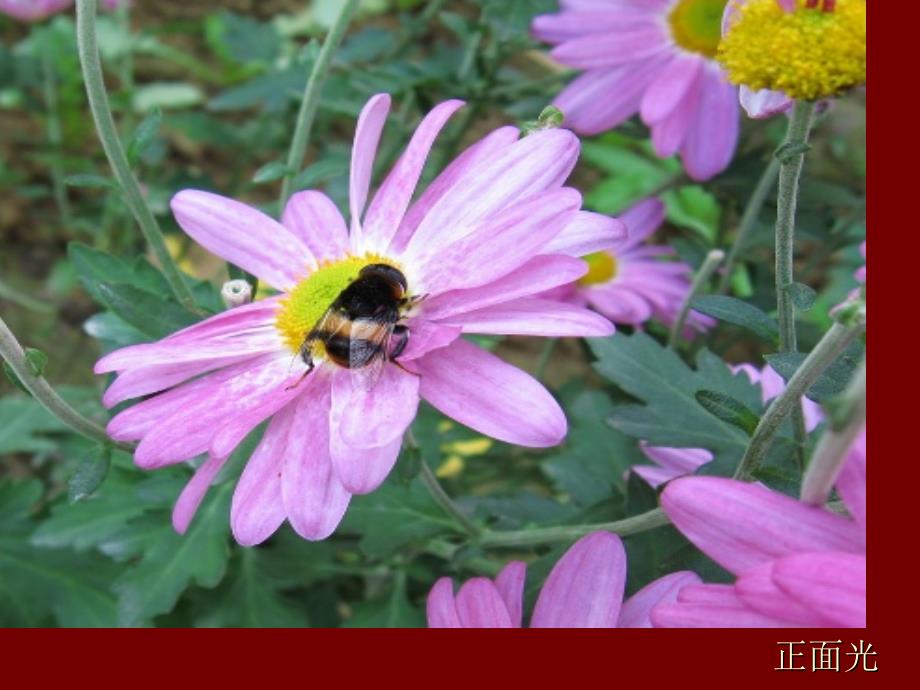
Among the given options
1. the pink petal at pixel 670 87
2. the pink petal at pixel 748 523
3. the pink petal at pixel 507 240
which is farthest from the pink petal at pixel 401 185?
the pink petal at pixel 670 87

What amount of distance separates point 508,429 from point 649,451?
522mm

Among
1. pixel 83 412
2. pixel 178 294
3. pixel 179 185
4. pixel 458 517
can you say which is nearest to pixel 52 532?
pixel 83 412

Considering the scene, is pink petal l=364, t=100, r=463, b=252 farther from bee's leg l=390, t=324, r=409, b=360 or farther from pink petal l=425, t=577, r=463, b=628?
pink petal l=425, t=577, r=463, b=628

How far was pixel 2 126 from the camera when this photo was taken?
308 centimetres

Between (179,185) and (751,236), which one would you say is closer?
(751,236)

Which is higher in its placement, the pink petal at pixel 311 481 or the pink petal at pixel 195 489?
the pink petal at pixel 311 481

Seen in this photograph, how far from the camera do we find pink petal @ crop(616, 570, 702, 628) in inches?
38.9

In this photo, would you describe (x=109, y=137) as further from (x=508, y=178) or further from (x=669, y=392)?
(x=669, y=392)

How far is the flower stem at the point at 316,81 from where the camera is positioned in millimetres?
1252

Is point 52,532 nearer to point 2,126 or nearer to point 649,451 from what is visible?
point 649,451

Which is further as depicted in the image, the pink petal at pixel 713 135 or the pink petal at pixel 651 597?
the pink petal at pixel 713 135

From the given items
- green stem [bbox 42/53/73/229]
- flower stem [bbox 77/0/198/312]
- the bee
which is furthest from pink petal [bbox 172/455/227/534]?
green stem [bbox 42/53/73/229]

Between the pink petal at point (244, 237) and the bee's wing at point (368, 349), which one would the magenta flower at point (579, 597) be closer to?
the bee's wing at point (368, 349)

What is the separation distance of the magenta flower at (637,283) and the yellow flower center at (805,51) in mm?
865
